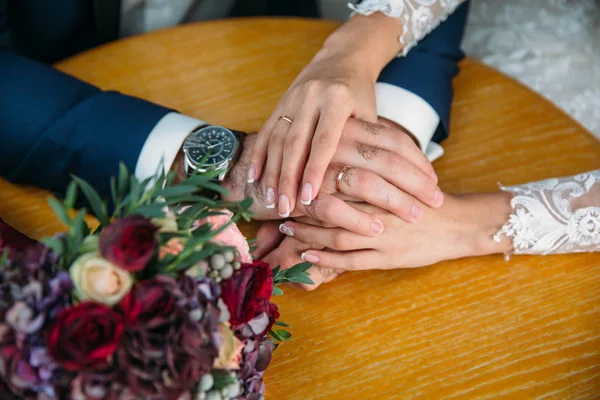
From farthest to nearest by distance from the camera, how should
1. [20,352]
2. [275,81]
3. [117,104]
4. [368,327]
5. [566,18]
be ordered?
[566,18] → [275,81] → [117,104] → [368,327] → [20,352]

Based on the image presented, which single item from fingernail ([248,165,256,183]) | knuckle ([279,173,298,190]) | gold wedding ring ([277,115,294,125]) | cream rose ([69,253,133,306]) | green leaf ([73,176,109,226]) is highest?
green leaf ([73,176,109,226])

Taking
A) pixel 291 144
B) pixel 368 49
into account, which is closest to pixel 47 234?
pixel 291 144

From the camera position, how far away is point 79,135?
0.88 metres

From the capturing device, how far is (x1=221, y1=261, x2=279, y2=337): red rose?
440 millimetres

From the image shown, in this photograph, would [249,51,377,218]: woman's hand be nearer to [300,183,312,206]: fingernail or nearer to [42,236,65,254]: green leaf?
[300,183,312,206]: fingernail

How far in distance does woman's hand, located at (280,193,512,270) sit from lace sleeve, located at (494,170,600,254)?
0.02 metres

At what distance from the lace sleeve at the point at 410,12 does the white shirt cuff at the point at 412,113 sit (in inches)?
4.6

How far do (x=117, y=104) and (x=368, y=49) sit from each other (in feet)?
1.40

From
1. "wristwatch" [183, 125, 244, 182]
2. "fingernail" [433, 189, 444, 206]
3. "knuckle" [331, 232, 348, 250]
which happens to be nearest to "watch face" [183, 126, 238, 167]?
"wristwatch" [183, 125, 244, 182]

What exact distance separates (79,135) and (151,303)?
0.57 m

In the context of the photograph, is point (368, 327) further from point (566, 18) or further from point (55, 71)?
point (566, 18)

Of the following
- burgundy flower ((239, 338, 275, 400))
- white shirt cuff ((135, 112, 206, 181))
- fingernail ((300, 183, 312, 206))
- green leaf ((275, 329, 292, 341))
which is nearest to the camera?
burgundy flower ((239, 338, 275, 400))

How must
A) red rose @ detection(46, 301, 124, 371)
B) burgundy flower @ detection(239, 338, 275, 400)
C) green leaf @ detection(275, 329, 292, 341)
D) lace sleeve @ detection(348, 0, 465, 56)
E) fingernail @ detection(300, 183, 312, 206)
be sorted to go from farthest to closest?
lace sleeve @ detection(348, 0, 465, 56), fingernail @ detection(300, 183, 312, 206), green leaf @ detection(275, 329, 292, 341), burgundy flower @ detection(239, 338, 275, 400), red rose @ detection(46, 301, 124, 371)

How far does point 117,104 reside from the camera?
893 millimetres
